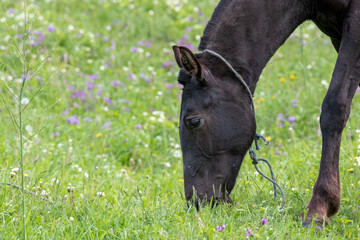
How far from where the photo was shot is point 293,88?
7.98 m

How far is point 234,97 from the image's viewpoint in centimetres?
397

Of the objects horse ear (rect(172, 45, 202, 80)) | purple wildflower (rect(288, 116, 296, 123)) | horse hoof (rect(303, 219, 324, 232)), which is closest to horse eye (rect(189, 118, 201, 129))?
horse ear (rect(172, 45, 202, 80))

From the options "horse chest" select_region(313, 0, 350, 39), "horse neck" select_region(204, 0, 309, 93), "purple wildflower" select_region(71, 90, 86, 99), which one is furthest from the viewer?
"purple wildflower" select_region(71, 90, 86, 99)

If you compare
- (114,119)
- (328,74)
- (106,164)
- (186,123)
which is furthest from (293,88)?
(186,123)

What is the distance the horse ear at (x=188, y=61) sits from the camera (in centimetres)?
368

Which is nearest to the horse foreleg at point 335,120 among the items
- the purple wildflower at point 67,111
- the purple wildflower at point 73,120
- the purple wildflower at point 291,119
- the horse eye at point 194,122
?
the horse eye at point 194,122

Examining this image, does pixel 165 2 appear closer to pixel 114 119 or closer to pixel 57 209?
pixel 114 119

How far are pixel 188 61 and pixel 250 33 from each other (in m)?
0.63

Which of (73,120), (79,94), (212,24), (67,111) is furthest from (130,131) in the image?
(212,24)

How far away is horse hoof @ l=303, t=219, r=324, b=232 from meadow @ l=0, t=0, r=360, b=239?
57 mm

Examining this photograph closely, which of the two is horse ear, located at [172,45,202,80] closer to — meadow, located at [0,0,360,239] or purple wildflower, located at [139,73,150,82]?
meadow, located at [0,0,360,239]

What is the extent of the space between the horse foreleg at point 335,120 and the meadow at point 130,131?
15 cm

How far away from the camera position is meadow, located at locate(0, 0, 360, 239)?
3.55m

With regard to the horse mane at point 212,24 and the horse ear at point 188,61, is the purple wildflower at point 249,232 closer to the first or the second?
the horse ear at point 188,61
